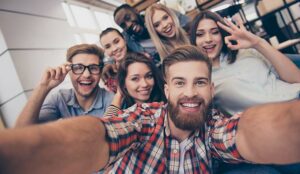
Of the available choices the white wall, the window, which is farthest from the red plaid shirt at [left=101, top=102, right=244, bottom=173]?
the window

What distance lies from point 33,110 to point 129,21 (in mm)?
1186

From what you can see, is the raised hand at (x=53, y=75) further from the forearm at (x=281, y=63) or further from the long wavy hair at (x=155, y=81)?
the forearm at (x=281, y=63)

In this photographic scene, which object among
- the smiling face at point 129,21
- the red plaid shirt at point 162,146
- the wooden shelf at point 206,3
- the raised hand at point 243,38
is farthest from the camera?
the wooden shelf at point 206,3

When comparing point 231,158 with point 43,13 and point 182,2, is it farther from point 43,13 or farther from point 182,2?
point 182,2

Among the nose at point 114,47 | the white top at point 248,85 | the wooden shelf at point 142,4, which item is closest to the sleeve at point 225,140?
the white top at point 248,85

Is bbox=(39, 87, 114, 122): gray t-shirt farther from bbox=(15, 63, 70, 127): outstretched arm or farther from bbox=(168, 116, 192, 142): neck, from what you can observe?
bbox=(168, 116, 192, 142): neck

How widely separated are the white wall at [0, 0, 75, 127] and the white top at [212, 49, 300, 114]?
201 cm

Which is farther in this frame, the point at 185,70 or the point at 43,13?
the point at 43,13

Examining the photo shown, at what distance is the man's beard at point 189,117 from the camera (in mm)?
1151

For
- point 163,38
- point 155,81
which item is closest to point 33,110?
point 155,81

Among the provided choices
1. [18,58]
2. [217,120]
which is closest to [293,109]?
[217,120]

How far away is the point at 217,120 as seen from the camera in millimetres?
1174

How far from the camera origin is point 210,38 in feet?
5.60

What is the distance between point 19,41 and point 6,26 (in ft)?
0.62
